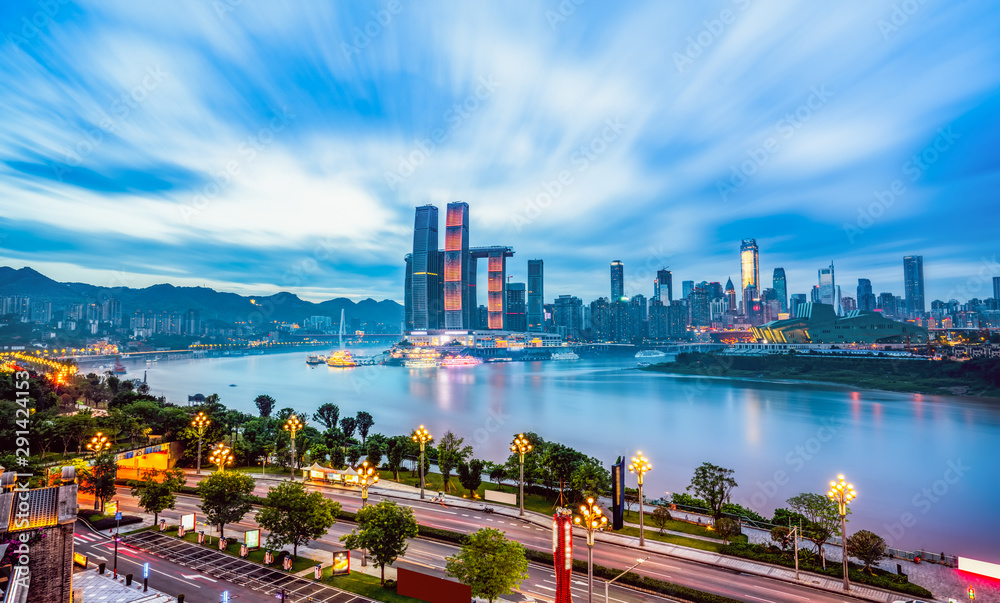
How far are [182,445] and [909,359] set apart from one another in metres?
123

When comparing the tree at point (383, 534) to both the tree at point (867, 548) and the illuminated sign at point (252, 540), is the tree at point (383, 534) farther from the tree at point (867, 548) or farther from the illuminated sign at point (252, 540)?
the tree at point (867, 548)

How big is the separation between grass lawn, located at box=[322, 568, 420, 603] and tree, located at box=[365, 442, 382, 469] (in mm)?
19257

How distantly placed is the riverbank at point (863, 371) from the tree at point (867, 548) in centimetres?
8355

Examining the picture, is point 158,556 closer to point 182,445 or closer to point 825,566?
point 182,445

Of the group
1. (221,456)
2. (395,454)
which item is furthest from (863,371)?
(221,456)

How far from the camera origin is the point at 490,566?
592 inches

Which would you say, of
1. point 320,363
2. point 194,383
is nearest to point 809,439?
point 194,383

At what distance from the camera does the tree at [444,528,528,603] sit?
1494 cm

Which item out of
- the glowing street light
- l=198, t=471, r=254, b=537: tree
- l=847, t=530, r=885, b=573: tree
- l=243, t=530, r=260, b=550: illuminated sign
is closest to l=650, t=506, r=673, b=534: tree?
l=847, t=530, r=885, b=573: tree

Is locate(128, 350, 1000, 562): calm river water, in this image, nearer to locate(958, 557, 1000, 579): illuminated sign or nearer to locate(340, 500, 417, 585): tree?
locate(958, 557, 1000, 579): illuminated sign

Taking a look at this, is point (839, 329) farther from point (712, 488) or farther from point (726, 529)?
point (726, 529)

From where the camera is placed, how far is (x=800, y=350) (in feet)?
419

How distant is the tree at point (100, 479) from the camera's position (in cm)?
2356

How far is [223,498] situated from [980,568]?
31.0 meters
